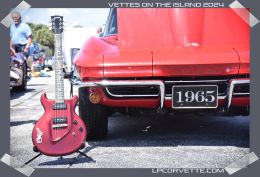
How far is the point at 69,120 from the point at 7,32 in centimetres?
86

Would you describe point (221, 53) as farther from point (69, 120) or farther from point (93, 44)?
point (69, 120)

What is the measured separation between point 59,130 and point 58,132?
2 cm

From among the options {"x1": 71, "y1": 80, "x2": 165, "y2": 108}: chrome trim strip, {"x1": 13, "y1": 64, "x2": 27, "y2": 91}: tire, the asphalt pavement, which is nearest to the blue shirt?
{"x1": 71, "y1": 80, "x2": 165, "y2": 108}: chrome trim strip

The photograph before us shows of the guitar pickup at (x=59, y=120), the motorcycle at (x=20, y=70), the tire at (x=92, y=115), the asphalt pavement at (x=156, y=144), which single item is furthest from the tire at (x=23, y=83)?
the guitar pickup at (x=59, y=120)

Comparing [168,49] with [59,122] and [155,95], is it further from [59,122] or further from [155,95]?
[59,122]

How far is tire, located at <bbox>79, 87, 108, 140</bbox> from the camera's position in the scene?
3.82m

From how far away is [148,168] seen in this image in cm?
320

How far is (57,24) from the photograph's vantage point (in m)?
3.57

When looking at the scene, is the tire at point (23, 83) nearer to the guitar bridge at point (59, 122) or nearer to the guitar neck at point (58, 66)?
the guitar neck at point (58, 66)

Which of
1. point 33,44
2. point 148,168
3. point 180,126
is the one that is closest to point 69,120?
point 148,168

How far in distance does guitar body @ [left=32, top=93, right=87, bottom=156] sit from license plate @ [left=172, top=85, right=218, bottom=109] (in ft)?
2.74

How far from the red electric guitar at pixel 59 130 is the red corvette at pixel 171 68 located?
0.31 m

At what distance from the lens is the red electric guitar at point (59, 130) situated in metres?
3.33

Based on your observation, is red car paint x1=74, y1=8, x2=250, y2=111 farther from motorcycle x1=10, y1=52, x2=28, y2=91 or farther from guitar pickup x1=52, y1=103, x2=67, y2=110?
motorcycle x1=10, y1=52, x2=28, y2=91
